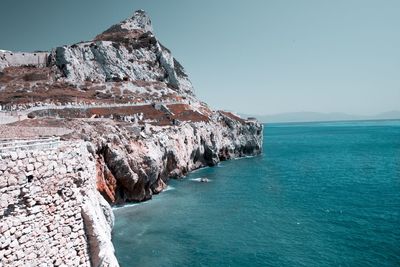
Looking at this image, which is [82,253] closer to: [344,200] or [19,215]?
[19,215]

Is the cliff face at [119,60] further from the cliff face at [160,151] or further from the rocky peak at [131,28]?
the cliff face at [160,151]

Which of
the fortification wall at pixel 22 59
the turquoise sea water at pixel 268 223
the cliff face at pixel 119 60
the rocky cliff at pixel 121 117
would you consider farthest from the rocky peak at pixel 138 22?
the turquoise sea water at pixel 268 223

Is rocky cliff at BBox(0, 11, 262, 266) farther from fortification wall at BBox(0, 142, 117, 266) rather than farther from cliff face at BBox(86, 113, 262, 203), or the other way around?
fortification wall at BBox(0, 142, 117, 266)

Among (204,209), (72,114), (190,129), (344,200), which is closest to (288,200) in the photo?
(344,200)

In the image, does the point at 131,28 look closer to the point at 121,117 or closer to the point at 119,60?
the point at 119,60

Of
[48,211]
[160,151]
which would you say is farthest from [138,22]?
[48,211]

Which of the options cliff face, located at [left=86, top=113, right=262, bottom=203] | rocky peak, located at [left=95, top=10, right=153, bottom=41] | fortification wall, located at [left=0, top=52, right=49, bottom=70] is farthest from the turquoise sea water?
rocky peak, located at [left=95, top=10, right=153, bottom=41]
